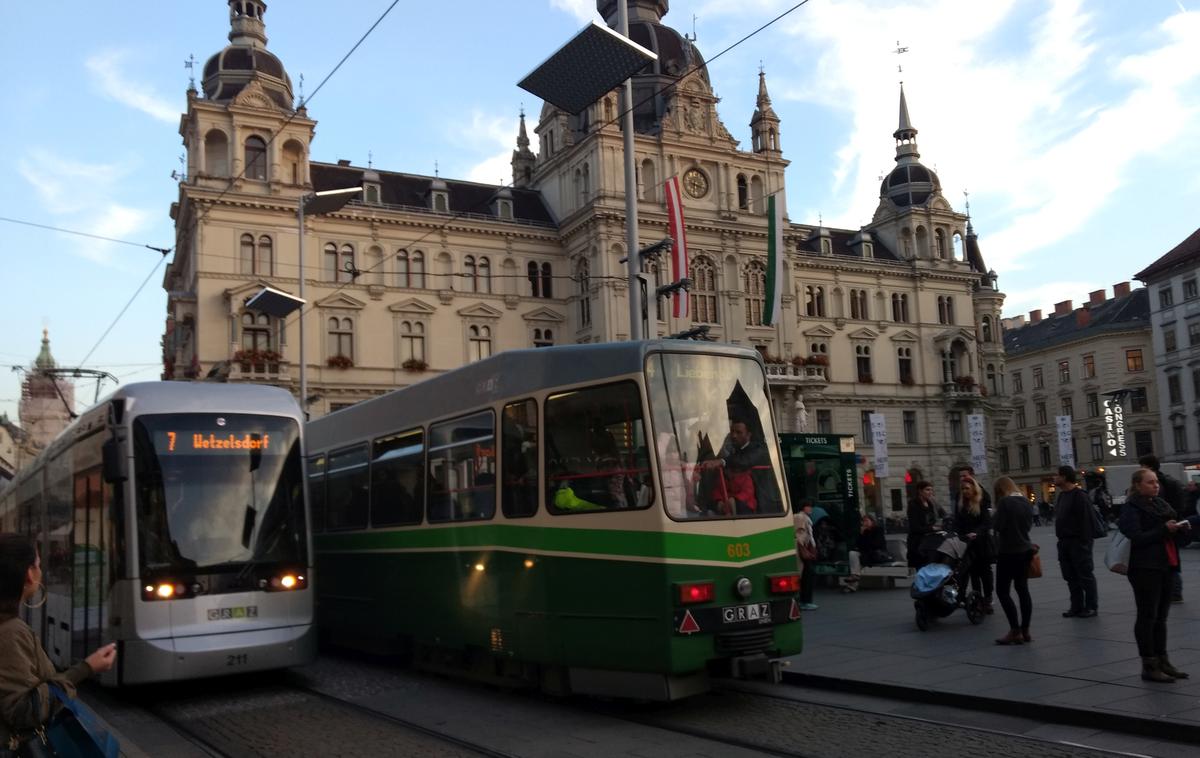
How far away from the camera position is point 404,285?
51.5 metres

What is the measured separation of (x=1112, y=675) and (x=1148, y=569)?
40.9 inches

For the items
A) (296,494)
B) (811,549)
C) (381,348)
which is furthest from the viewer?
(381,348)

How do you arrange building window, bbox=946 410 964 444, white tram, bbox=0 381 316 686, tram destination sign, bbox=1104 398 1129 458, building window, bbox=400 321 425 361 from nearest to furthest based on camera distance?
white tram, bbox=0 381 316 686 → tram destination sign, bbox=1104 398 1129 458 → building window, bbox=400 321 425 361 → building window, bbox=946 410 964 444

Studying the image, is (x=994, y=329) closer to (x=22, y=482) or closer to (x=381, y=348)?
(x=381, y=348)

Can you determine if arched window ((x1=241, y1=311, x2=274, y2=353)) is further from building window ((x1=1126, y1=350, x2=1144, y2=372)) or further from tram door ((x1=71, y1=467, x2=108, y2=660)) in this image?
building window ((x1=1126, y1=350, x2=1144, y2=372))

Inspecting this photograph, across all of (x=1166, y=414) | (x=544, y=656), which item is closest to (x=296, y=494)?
(x=544, y=656)

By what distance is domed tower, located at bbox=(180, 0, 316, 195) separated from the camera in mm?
46594

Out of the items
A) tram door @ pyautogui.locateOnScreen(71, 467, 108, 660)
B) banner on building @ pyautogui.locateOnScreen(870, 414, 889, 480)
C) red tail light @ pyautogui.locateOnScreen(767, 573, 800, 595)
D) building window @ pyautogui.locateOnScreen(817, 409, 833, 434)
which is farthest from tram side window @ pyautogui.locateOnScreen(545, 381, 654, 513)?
building window @ pyautogui.locateOnScreen(817, 409, 833, 434)

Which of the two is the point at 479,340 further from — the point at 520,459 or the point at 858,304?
the point at 520,459

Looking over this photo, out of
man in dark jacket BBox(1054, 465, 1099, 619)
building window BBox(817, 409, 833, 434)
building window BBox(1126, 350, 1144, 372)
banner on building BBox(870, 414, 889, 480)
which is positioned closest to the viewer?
man in dark jacket BBox(1054, 465, 1099, 619)

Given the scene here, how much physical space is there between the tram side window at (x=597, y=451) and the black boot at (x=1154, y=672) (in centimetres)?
428

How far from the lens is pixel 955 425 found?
67750 mm

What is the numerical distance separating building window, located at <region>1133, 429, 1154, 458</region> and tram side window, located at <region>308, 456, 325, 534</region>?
2812 inches

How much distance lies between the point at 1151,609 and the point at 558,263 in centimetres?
4800
